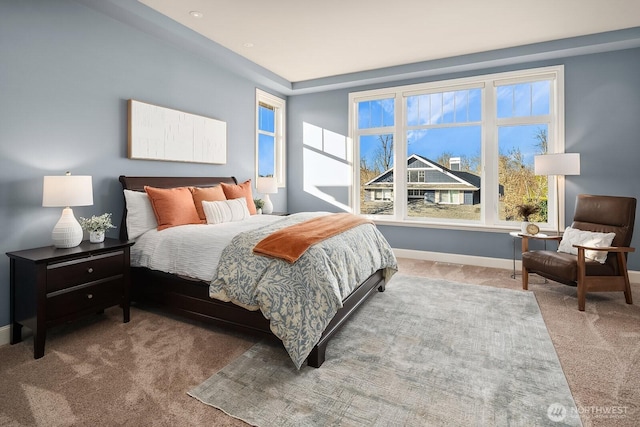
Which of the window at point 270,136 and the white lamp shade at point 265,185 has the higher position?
the window at point 270,136

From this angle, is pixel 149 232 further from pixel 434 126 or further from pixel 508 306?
pixel 434 126

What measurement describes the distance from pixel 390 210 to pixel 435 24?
9.07 feet

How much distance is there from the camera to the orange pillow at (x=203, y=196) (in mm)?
3566

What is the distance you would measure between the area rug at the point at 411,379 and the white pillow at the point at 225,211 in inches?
58.6

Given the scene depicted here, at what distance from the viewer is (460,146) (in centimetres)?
501

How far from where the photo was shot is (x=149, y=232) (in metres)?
3.19

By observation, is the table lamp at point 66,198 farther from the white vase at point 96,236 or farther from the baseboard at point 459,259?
the baseboard at point 459,259

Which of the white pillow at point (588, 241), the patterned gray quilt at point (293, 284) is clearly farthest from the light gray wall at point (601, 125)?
the patterned gray quilt at point (293, 284)

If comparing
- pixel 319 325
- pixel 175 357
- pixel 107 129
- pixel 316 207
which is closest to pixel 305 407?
pixel 319 325

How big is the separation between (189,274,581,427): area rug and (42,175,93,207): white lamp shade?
1.73 meters

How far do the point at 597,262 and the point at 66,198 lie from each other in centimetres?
464

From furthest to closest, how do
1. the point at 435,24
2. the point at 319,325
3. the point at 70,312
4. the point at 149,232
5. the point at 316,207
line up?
the point at 316,207, the point at 435,24, the point at 149,232, the point at 70,312, the point at 319,325

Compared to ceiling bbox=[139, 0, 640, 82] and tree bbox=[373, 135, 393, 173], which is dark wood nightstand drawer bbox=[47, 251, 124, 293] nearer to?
ceiling bbox=[139, 0, 640, 82]

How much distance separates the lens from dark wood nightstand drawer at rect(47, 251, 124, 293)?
7.88 ft
